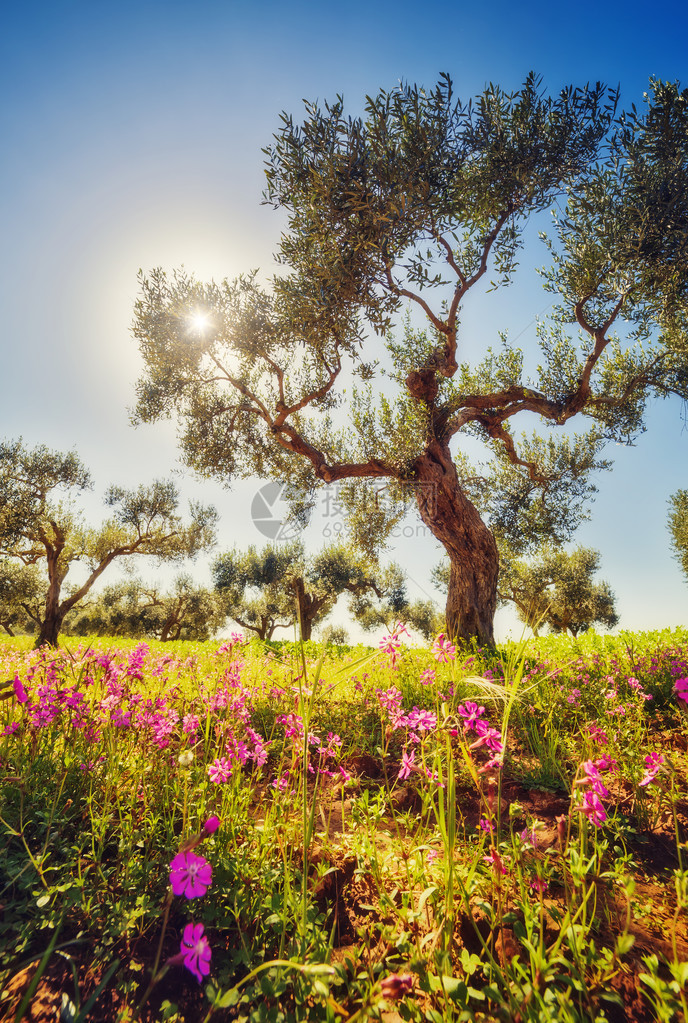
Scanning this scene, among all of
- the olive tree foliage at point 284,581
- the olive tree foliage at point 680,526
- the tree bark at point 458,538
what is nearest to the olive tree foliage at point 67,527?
the olive tree foliage at point 284,581

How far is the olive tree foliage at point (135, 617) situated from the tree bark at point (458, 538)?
30.8 meters

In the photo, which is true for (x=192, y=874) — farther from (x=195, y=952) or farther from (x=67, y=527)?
(x=67, y=527)

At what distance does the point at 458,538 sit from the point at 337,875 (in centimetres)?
1077

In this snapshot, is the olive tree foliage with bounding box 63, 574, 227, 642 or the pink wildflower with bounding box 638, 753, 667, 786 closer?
the pink wildflower with bounding box 638, 753, 667, 786

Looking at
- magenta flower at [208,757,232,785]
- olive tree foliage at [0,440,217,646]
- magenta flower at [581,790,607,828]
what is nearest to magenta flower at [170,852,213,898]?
magenta flower at [208,757,232,785]

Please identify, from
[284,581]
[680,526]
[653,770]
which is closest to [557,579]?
[680,526]

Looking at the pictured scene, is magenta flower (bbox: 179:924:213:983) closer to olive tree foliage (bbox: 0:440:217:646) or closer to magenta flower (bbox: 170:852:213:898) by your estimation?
magenta flower (bbox: 170:852:213:898)

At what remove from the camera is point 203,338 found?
14.3 meters

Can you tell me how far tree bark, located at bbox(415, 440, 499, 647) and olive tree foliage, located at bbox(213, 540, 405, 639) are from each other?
52.5ft

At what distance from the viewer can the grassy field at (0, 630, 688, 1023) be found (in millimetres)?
1958

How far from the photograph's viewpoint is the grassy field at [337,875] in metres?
1.96

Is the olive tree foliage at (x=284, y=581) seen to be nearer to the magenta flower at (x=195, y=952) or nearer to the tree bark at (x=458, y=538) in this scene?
the tree bark at (x=458, y=538)

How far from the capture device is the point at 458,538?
12984mm

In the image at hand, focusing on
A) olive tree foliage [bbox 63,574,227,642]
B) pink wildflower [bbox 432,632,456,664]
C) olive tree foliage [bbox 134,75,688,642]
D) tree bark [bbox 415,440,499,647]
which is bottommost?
olive tree foliage [bbox 63,574,227,642]
